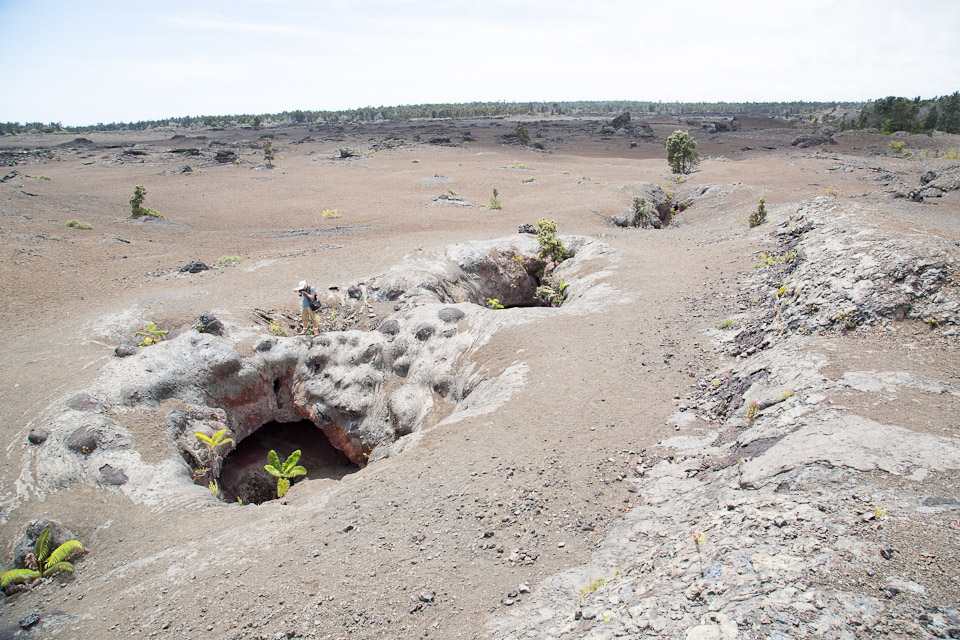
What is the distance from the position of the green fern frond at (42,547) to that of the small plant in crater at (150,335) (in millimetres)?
7887

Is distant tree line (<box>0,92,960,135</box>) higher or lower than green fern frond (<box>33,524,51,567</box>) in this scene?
higher

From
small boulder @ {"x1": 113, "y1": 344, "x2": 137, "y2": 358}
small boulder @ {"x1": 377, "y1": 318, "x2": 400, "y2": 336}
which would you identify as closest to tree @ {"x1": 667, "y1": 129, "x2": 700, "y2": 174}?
small boulder @ {"x1": 377, "y1": 318, "x2": 400, "y2": 336}

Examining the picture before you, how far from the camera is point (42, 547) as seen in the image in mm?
8883

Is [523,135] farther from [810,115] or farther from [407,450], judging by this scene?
[810,115]

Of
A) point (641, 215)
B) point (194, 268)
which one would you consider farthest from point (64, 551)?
point (641, 215)

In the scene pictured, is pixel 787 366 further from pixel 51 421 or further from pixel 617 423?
pixel 51 421

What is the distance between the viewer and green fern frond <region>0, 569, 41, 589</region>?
852 cm

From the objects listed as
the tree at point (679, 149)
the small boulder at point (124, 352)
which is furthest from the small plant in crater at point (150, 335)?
the tree at point (679, 149)

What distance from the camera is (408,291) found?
19.3 m

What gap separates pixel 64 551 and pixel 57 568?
0.27 meters

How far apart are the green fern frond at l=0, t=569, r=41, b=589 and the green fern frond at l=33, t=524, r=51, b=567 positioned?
0.20 metres

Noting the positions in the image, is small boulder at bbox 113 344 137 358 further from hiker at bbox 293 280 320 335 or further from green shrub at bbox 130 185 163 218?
green shrub at bbox 130 185 163 218

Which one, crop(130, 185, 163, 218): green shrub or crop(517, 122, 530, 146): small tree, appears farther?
crop(517, 122, 530, 146): small tree

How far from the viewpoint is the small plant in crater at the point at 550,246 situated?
22906 millimetres
